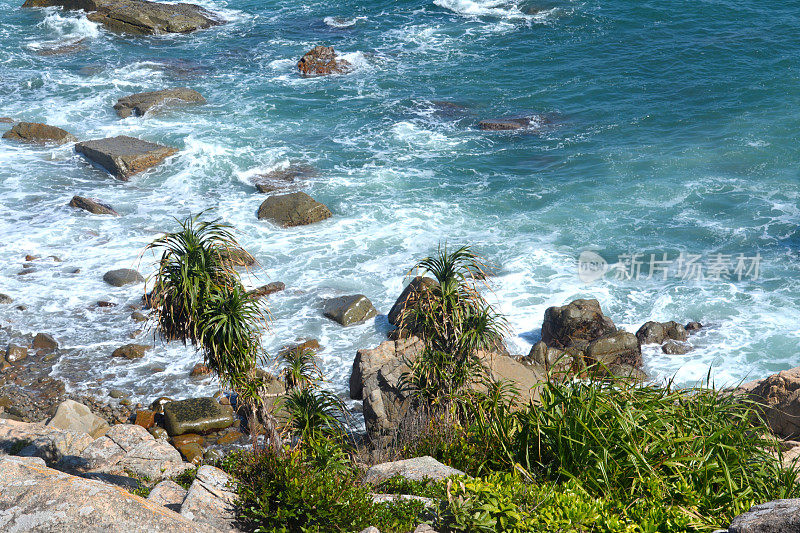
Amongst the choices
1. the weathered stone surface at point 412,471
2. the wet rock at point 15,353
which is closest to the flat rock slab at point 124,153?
the wet rock at point 15,353

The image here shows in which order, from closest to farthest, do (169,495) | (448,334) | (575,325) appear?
1. (169,495)
2. (448,334)
3. (575,325)

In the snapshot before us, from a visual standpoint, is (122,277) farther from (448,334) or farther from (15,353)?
(448,334)

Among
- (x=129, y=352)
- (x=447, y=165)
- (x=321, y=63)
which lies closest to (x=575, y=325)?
(x=447, y=165)

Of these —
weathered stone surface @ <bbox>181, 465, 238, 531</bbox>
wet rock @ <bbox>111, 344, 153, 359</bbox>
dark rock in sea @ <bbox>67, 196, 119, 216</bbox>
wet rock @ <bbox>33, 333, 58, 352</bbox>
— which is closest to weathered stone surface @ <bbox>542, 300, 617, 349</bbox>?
wet rock @ <bbox>111, 344, 153, 359</bbox>

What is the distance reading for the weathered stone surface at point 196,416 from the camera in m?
17.2

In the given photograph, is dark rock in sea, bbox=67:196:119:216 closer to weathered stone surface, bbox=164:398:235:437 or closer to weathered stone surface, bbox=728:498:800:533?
weathered stone surface, bbox=164:398:235:437

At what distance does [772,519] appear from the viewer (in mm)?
6875

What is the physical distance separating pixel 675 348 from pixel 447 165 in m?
14.4

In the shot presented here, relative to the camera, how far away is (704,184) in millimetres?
28453

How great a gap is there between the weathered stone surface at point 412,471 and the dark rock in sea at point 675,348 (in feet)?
38.7

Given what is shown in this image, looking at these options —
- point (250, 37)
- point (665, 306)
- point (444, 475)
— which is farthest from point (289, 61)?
point (444, 475)

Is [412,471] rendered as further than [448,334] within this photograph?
No

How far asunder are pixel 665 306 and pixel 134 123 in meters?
26.9

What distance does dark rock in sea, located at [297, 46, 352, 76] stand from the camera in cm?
4157
